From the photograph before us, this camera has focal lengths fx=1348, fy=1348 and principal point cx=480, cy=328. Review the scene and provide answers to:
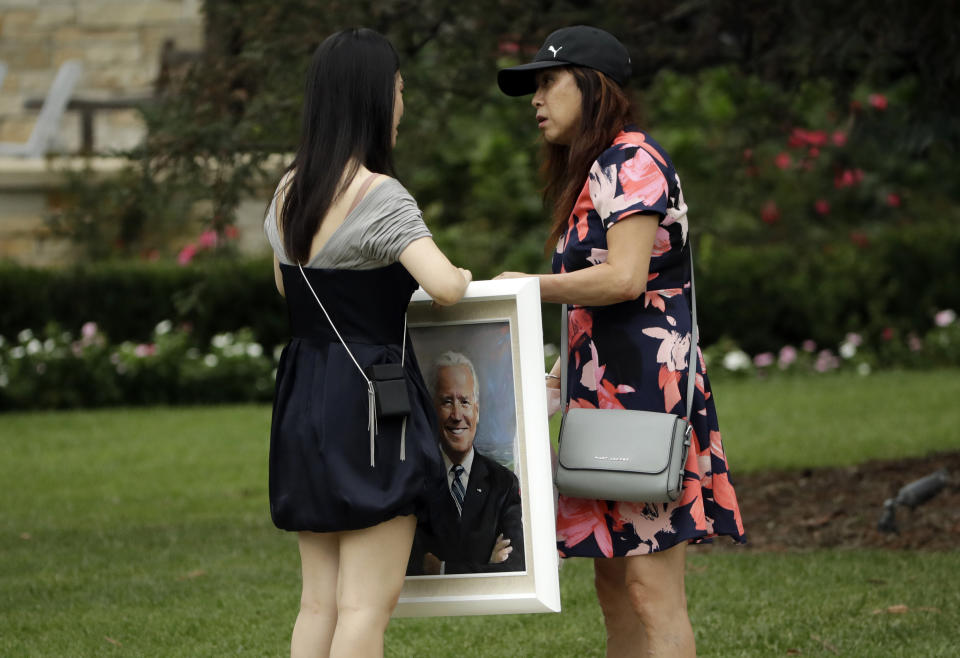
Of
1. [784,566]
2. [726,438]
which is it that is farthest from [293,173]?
[726,438]

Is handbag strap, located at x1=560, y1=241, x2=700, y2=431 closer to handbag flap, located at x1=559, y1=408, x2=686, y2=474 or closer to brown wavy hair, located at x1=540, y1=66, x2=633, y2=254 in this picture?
handbag flap, located at x1=559, y1=408, x2=686, y2=474

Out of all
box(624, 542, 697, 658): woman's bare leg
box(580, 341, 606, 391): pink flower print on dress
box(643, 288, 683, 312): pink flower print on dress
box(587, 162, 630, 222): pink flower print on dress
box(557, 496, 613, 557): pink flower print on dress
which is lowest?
box(624, 542, 697, 658): woman's bare leg

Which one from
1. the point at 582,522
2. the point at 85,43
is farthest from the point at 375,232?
the point at 85,43

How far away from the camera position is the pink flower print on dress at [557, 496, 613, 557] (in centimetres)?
326

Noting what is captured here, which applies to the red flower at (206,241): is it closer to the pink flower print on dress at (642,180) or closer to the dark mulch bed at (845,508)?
the dark mulch bed at (845,508)

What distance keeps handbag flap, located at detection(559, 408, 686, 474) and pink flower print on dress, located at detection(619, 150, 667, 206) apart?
50 cm

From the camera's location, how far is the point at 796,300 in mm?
13094

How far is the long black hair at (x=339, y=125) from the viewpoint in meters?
2.92

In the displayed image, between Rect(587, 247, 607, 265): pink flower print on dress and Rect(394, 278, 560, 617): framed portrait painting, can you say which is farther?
Rect(587, 247, 607, 265): pink flower print on dress

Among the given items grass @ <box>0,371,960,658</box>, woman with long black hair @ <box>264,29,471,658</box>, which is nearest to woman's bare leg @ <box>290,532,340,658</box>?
woman with long black hair @ <box>264,29,471,658</box>

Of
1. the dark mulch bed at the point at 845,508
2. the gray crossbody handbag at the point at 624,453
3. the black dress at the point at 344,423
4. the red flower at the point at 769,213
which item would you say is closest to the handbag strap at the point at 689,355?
the gray crossbody handbag at the point at 624,453

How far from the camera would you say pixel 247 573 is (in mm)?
5988

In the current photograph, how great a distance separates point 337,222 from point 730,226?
1213 centimetres

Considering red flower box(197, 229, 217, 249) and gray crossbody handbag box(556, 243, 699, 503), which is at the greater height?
gray crossbody handbag box(556, 243, 699, 503)
